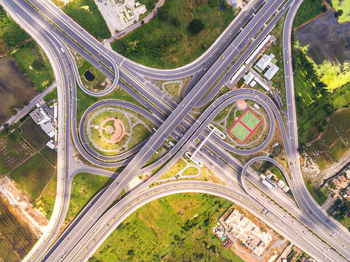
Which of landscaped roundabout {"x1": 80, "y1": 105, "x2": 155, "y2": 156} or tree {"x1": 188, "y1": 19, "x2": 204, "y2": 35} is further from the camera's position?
landscaped roundabout {"x1": 80, "y1": 105, "x2": 155, "y2": 156}

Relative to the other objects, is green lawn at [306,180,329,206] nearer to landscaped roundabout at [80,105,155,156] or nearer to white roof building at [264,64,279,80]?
white roof building at [264,64,279,80]

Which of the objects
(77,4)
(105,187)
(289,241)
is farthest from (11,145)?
(289,241)

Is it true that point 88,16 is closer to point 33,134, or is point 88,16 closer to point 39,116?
point 39,116

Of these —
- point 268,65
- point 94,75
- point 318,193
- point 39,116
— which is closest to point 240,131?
point 268,65

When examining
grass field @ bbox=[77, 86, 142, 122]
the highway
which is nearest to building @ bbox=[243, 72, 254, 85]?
the highway

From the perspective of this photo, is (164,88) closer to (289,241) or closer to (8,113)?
(8,113)
